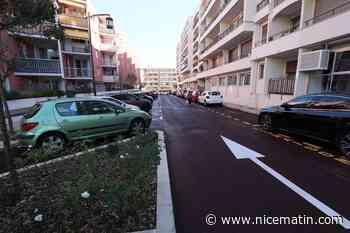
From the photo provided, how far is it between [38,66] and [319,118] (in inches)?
881

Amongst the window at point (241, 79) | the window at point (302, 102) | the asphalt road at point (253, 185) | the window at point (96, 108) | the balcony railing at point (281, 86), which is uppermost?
the window at point (241, 79)

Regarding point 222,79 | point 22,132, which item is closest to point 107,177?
point 22,132

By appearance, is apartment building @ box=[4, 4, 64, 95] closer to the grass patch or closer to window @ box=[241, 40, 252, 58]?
the grass patch

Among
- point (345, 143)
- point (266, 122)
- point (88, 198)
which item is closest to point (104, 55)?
point (266, 122)

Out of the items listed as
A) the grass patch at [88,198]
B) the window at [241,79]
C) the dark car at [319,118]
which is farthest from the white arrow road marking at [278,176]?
the window at [241,79]

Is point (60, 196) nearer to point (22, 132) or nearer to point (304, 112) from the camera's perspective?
point (22, 132)

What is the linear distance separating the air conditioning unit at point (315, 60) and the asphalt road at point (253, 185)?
5728mm

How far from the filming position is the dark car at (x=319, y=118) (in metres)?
4.85

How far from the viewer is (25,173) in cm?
386

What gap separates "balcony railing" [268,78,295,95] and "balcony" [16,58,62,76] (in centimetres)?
2118

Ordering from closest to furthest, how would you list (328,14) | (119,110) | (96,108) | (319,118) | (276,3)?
1. (319,118)
2. (96,108)
3. (119,110)
4. (328,14)
5. (276,3)

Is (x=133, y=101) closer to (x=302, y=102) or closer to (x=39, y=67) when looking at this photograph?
(x=302, y=102)

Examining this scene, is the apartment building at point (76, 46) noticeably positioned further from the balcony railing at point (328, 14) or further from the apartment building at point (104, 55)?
the balcony railing at point (328, 14)

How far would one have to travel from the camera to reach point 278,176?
3.88 metres
